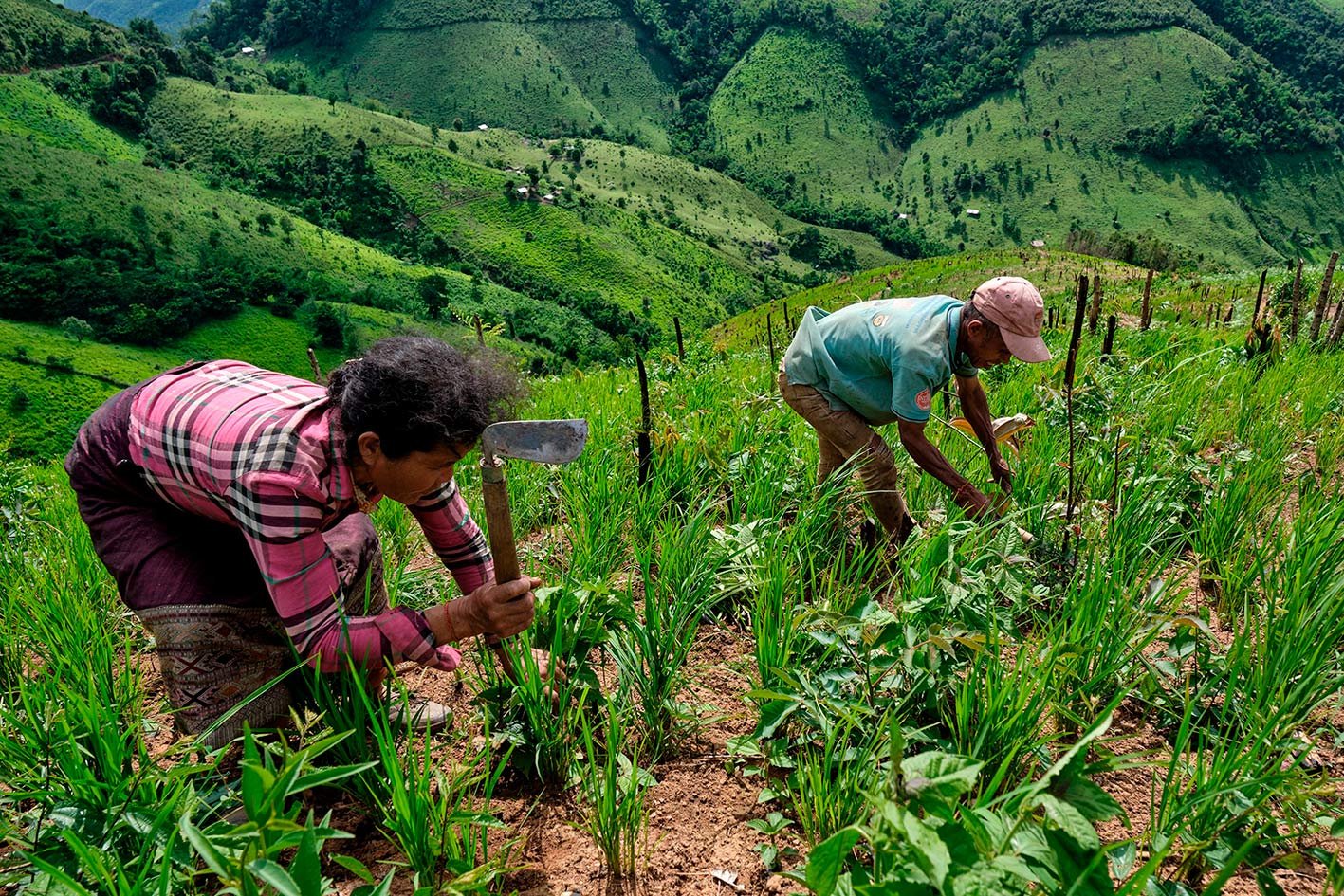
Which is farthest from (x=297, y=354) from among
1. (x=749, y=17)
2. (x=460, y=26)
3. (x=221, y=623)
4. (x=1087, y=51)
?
(x=749, y=17)

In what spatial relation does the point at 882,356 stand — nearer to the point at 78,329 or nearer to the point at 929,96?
the point at 78,329

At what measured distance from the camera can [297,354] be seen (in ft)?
176

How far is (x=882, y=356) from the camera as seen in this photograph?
3027mm

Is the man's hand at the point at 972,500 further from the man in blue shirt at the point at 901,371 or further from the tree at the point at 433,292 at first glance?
the tree at the point at 433,292

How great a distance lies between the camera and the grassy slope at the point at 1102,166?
90438 millimetres

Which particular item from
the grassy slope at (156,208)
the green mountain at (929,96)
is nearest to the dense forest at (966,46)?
the green mountain at (929,96)

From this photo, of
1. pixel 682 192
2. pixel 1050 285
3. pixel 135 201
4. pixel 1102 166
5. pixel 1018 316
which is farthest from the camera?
pixel 682 192

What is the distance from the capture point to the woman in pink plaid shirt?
1708 millimetres

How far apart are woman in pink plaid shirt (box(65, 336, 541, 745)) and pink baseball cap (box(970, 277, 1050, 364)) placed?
1.98 m

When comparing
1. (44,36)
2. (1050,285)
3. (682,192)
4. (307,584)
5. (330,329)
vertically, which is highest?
(44,36)

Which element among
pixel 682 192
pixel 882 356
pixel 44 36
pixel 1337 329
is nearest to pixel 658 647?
pixel 882 356

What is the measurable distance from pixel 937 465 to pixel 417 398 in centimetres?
203

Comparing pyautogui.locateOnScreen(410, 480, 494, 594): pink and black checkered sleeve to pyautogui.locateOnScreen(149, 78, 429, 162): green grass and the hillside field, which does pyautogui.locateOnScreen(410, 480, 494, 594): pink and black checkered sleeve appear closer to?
the hillside field

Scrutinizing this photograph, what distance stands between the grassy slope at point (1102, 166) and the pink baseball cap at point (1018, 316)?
331 feet
